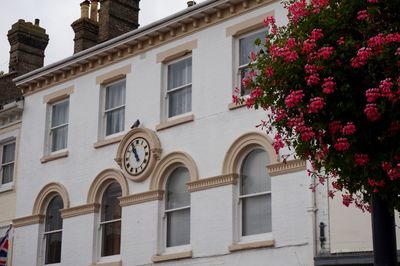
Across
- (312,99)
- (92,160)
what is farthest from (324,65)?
(92,160)

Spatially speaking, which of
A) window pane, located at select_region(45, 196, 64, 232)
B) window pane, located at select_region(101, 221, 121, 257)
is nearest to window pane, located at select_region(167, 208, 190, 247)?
window pane, located at select_region(101, 221, 121, 257)

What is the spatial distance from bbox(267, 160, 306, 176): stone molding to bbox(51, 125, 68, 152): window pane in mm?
8075

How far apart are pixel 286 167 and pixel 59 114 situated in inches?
363

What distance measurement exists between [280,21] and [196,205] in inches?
190

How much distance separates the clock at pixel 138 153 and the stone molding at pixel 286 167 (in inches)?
146

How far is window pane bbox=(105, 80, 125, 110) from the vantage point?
22672 mm

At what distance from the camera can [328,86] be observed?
9008mm

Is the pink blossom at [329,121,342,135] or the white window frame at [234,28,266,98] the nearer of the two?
the pink blossom at [329,121,342,135]

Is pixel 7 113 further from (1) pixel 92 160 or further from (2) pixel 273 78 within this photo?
(2) pixel 273 78

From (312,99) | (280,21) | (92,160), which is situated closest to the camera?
(312,99)

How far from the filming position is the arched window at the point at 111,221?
2161 centimetres

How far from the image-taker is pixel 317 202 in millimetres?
17031

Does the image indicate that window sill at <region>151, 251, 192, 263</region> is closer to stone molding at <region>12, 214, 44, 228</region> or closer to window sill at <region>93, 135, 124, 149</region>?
window sill at <region>93, 135, 124, 149</region>

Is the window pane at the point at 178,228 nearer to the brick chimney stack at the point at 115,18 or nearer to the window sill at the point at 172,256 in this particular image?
the window sill at the point at 172,256
